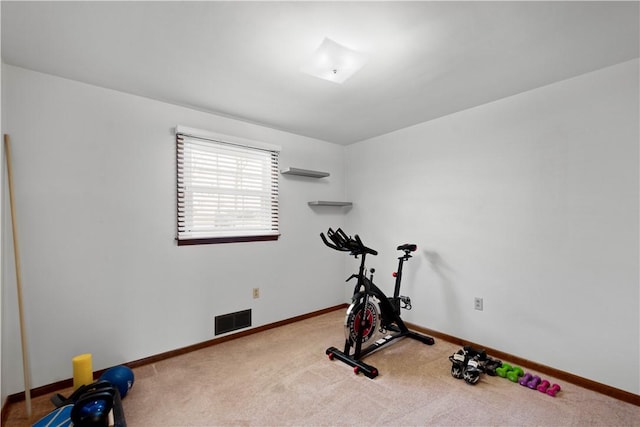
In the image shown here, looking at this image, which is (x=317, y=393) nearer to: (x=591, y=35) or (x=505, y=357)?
(x=505, y=357)

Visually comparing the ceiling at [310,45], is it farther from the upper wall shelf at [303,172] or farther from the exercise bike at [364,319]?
the exercise bike at [364,319]

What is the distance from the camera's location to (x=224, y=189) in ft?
10.5

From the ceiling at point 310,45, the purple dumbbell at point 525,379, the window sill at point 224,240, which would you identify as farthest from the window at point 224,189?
the purple dumbbell at point 525,379

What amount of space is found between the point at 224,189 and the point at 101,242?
118 centimetres

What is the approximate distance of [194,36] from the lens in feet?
5.98

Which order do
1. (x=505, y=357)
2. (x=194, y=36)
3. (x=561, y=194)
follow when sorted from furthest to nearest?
1. (x=505, y=357)
2. (x=561, y=194)
3. (x=194, y=36)

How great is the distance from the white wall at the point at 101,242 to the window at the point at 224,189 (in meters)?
0.12

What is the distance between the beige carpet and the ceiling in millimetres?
2437

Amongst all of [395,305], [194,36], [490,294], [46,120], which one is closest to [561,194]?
[490,294]

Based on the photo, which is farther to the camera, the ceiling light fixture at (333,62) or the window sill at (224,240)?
the window sill at (224,240)

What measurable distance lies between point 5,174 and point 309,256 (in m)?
2.95

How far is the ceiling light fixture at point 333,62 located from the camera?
1925mm

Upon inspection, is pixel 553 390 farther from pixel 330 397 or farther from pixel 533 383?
pixel 330 397

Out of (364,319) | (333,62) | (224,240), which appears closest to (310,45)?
(333,62)
